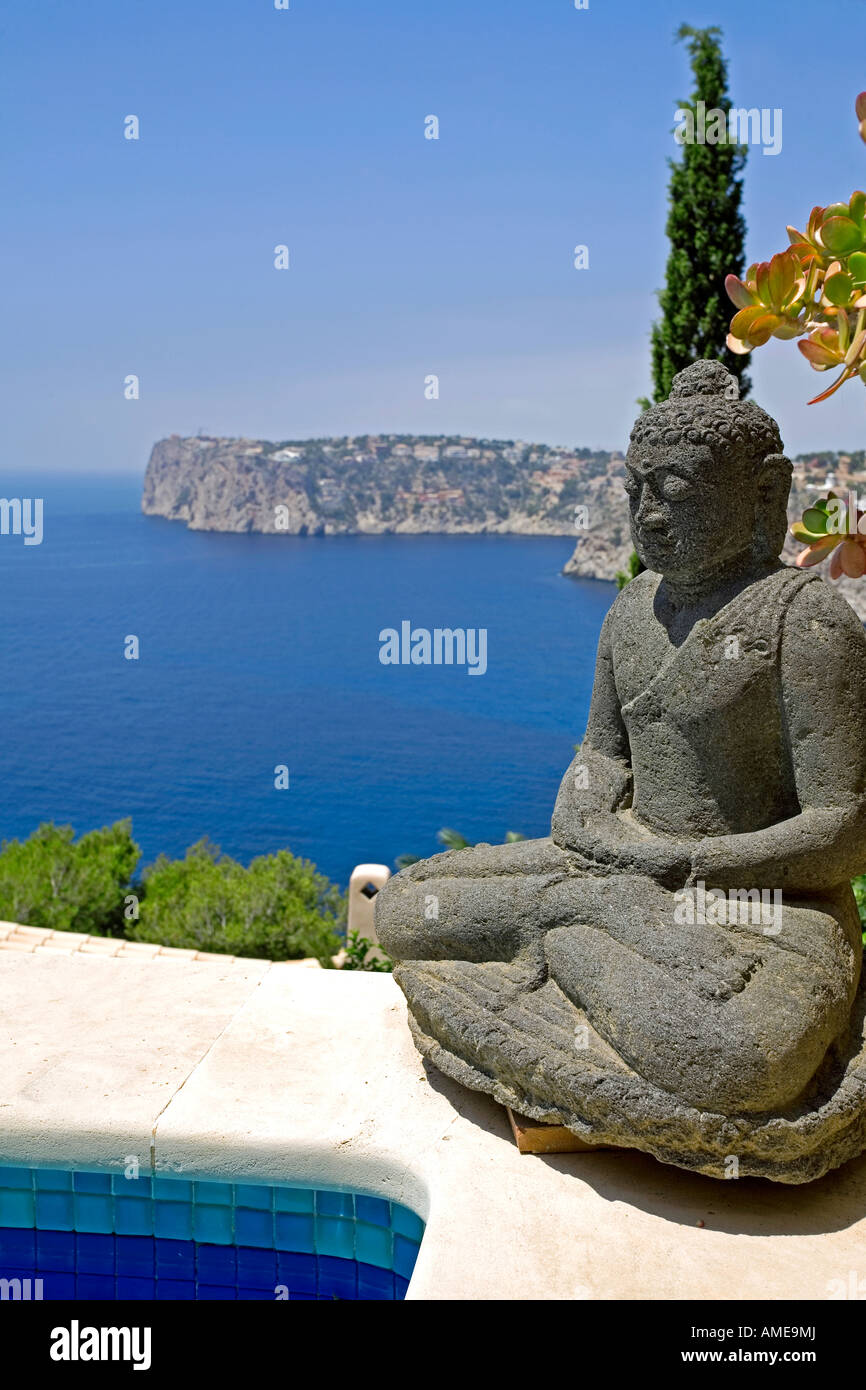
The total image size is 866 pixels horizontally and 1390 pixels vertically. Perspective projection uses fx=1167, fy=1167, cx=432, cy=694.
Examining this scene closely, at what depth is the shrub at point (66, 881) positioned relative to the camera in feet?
25.7

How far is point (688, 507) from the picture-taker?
12.9 ft

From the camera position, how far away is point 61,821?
17.2 meters

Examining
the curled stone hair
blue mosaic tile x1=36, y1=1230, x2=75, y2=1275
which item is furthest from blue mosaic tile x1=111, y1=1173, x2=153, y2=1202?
the curled stone hair

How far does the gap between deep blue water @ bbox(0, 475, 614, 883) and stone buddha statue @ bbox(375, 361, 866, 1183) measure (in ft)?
32.5

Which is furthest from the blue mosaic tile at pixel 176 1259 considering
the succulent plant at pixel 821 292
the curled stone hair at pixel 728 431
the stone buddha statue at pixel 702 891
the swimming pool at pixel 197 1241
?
the succulent plant at pixel 821 292

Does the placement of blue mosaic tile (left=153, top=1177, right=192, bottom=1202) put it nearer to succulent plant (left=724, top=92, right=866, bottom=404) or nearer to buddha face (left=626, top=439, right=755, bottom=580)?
buddha face (left=626, top=439, right=755, bottom=580)

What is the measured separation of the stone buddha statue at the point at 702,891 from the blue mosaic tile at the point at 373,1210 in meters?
0.52

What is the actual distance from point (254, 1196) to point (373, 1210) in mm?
445

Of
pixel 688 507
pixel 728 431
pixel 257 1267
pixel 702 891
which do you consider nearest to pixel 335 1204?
pixel 257 1267

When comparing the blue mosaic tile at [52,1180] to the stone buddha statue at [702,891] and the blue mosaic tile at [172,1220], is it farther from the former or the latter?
the stone buddha statue at [702,891]

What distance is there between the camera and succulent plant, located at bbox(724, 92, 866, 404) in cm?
246

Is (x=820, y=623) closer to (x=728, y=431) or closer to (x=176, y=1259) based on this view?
(x=728, y=431)
